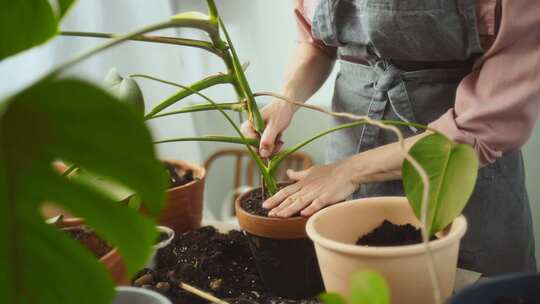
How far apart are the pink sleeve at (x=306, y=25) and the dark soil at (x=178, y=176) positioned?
38 cm

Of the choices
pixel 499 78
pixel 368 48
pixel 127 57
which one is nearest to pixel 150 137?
pixel 499 78

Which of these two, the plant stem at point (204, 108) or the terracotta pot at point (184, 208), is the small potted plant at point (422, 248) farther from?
the terracotta pot at point (184, 208)

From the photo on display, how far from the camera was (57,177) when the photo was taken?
0.30 metres

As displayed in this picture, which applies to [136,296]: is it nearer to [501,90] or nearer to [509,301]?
[509,301]

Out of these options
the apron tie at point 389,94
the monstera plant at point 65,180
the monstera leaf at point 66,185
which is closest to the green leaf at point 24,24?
the monstera plant at point 65,180

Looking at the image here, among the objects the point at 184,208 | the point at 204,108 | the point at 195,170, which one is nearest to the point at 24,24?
the point at 204,108

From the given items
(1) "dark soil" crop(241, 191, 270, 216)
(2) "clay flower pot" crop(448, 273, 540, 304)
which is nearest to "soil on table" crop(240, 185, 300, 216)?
(1) "dark soil" crop(241, 191, 270, 216)

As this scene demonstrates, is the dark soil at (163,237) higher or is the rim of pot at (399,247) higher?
the rim of pot at (399,247)

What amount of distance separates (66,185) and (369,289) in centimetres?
22

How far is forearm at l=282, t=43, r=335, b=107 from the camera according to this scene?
1.15m

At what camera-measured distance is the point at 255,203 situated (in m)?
0.81

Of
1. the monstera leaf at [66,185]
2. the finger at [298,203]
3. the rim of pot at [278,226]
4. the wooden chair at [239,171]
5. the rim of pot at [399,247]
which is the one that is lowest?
the wooden chair at [239,171]

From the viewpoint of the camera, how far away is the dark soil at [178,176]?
101 cm

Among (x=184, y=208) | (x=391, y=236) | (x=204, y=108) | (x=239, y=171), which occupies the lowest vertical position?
(x=239, y=171)
